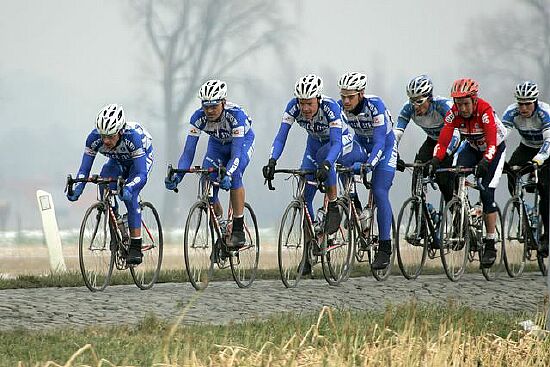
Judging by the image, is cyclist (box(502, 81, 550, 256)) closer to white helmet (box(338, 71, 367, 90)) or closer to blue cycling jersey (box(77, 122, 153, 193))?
white helmet (box(338, 71, 367, 90))

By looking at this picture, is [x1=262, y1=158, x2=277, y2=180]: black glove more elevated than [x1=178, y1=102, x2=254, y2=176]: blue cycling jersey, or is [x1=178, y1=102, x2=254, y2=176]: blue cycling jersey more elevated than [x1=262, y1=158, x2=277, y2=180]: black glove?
[x1=178, y1=102, x2=254, y2=176]: blue cycling jersey

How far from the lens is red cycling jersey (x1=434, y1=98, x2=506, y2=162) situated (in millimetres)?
15758

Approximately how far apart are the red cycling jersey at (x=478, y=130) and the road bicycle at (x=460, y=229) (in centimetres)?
34

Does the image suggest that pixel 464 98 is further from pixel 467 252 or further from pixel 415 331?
pixel 415 331

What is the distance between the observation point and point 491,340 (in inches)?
429

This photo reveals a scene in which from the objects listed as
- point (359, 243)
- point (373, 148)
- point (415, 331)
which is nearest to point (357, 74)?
point (373, 148)

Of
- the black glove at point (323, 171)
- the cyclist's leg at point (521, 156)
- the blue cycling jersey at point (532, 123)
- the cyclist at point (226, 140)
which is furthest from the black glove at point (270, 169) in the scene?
the cyclist's leg at point (521, 156)

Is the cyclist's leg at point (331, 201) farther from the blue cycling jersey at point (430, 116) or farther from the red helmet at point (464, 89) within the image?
the red helmet at point (464, 89)

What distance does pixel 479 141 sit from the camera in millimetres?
16312

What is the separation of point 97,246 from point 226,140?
1689 mm

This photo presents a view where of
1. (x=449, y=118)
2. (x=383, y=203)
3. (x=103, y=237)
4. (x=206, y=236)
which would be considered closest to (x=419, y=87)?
(x=449, y=118)

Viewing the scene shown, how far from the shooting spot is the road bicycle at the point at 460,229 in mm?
16062

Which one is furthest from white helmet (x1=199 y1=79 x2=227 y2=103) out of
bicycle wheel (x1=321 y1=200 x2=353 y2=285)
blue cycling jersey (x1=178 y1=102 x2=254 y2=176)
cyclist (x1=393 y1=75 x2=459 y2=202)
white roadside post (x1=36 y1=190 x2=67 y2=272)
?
white roadside post (x1=36 y1=190 x2=67 y2=272)

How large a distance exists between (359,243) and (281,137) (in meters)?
1.55
